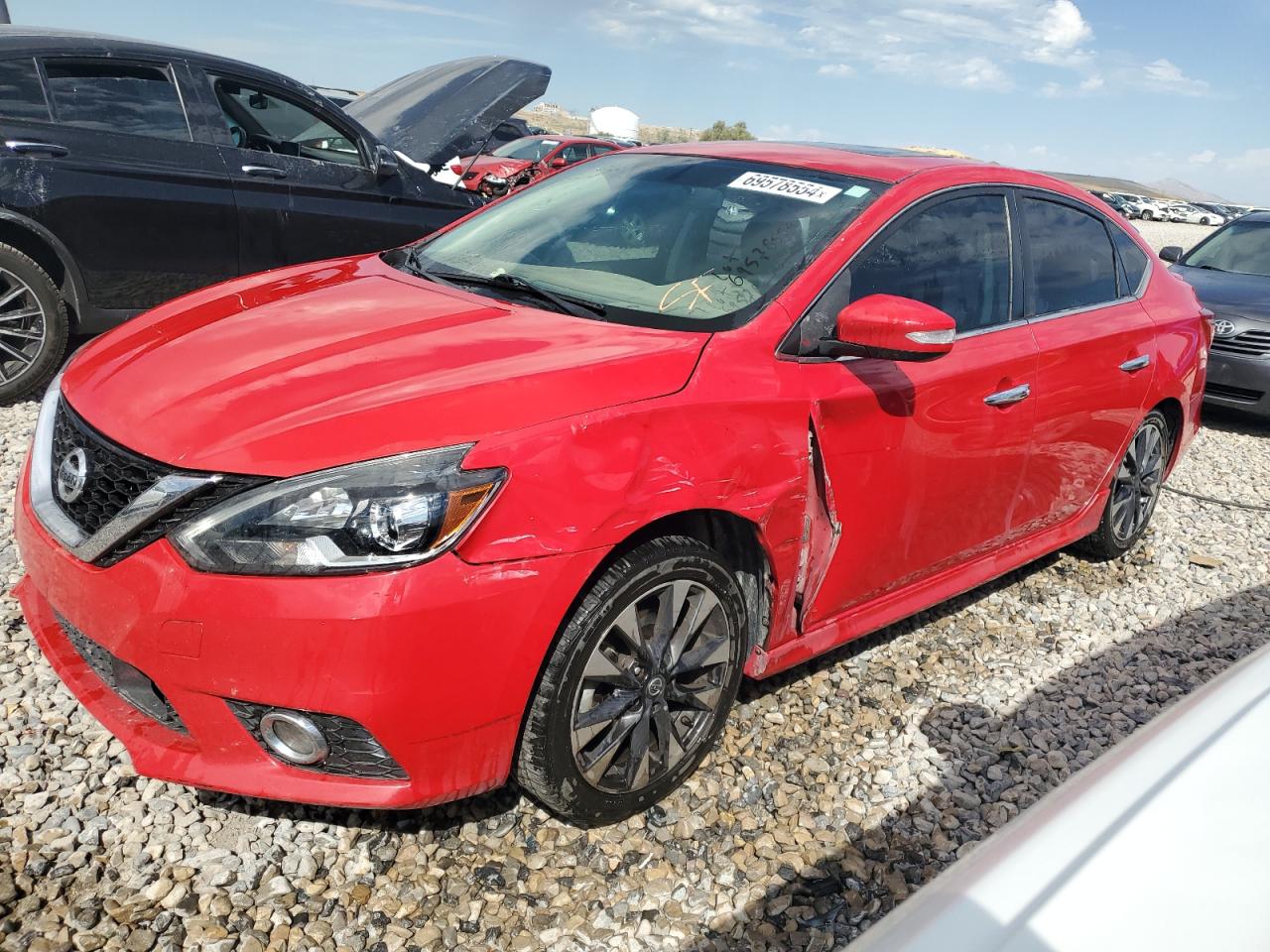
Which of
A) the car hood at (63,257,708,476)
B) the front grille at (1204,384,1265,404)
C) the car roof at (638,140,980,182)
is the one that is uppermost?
the car roof at (638,140,980,182)

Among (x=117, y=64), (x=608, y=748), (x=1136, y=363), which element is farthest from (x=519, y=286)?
(x=117, y=64)

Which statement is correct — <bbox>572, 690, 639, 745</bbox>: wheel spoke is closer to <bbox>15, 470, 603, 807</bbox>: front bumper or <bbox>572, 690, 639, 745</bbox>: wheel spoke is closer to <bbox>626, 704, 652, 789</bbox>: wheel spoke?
<bbox>626, 704, 652, 789</bbox>: wheel spoke

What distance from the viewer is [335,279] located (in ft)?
10.2

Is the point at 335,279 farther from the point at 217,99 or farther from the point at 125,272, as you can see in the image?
the point at 217,99

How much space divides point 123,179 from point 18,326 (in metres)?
0.93

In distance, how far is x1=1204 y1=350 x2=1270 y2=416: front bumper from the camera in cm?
750

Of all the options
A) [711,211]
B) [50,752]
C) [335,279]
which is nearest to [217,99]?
[335,279]

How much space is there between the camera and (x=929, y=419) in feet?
9.83

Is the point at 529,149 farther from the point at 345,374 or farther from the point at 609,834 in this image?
the point at 609,834

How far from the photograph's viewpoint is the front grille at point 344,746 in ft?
6.73

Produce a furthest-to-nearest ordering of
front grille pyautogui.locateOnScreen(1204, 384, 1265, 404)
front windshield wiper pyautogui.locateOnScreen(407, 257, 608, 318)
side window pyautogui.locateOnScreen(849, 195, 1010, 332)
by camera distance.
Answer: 1. front grille pyautogui.locateOnScreen(1204, 384, 1265, 404)
2. side window pyautogui.locateOnScreen(849, 195, 1010, 332)
3. front windshield wiper pyautogui.locateOnScreen(407, 257, 608, 318)

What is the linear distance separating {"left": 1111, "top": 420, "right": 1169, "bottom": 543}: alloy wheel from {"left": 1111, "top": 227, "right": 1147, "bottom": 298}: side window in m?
0.64

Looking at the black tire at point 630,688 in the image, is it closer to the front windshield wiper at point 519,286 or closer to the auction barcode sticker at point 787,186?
the front windshield wiper at point 519,286

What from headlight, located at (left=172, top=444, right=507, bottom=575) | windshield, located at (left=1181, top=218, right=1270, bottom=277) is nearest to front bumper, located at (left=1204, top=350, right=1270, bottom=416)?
windshield, located at (left=1181, top=218, right=1270, bottom=277)
